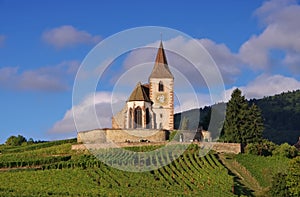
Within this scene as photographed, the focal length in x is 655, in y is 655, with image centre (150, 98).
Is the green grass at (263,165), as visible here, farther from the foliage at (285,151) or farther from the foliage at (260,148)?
the foliage at (285,151)

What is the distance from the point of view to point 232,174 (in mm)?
58562

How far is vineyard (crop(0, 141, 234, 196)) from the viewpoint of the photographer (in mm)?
48938

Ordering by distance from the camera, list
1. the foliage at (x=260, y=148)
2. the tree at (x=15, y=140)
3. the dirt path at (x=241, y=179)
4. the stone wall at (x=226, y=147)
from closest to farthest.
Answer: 1. the dirt path at (x=241, y=179)
2. the stone wall at (x=226, y=147)
3. the foliage at (x=260, y=148)
4. the tree at (x=15, y=140)

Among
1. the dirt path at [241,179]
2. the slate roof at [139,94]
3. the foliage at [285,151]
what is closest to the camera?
the dirt path at [241,179]

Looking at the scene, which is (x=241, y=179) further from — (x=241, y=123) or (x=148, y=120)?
(x=148, y=120)

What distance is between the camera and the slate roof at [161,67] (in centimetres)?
7400

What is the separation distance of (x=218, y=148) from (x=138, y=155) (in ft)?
28.4

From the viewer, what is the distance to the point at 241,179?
190ft

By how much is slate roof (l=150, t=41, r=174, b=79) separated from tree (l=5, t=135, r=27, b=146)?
78.8 ft

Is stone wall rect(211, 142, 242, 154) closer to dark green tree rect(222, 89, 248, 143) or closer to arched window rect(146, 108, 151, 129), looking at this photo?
dark green tree rect(222, 89, 248, 143)

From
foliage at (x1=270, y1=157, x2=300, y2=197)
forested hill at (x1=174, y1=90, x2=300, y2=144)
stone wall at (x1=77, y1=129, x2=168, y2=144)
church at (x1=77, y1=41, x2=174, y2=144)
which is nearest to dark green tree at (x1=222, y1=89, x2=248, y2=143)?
church at (x1=77, y1=41, x2=174, y2=144)

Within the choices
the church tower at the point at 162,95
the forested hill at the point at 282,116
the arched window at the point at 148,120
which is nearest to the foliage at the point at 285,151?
the church tower at the point at 162,95

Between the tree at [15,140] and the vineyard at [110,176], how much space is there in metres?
20.1

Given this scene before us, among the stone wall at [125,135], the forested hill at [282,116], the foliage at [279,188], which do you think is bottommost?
the foliage at [279,188]
